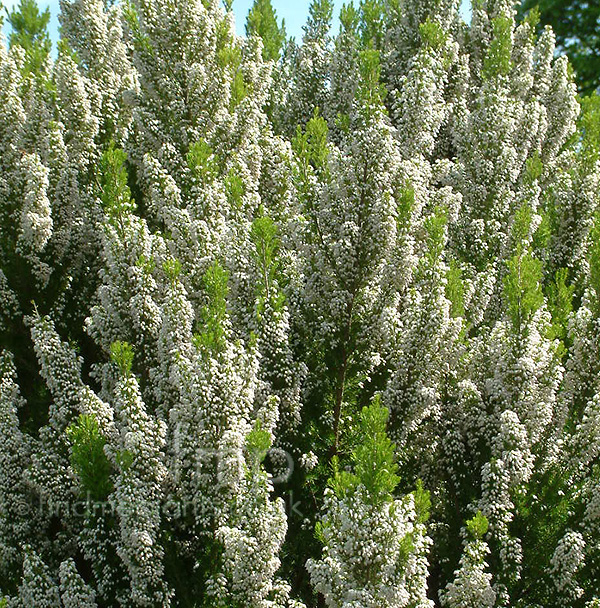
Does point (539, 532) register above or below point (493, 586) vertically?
above

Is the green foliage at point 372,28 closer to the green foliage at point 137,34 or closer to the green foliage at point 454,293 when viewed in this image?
the green foliage at point 137,34

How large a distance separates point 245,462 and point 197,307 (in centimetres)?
265

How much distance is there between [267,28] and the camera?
781 inches

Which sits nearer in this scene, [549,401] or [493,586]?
[493,586]

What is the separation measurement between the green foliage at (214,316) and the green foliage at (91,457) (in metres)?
1.82

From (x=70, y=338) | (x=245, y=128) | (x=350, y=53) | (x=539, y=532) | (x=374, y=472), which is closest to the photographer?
(x=374, y=472)

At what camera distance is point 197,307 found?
35.1 feet

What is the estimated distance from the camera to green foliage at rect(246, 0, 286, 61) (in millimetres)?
18031

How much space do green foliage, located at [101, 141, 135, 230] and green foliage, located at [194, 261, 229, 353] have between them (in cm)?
184

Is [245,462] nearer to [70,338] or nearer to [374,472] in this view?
[374,472]

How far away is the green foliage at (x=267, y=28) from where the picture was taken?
18.0 meters

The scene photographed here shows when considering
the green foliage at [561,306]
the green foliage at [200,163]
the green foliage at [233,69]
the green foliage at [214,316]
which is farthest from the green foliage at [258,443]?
the green foliage at [233,69]

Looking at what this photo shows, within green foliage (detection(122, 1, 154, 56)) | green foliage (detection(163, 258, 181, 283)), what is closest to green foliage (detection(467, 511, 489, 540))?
green foliage (detection(163, 258, 181, 283))


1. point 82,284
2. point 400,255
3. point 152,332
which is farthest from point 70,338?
point 400,255
